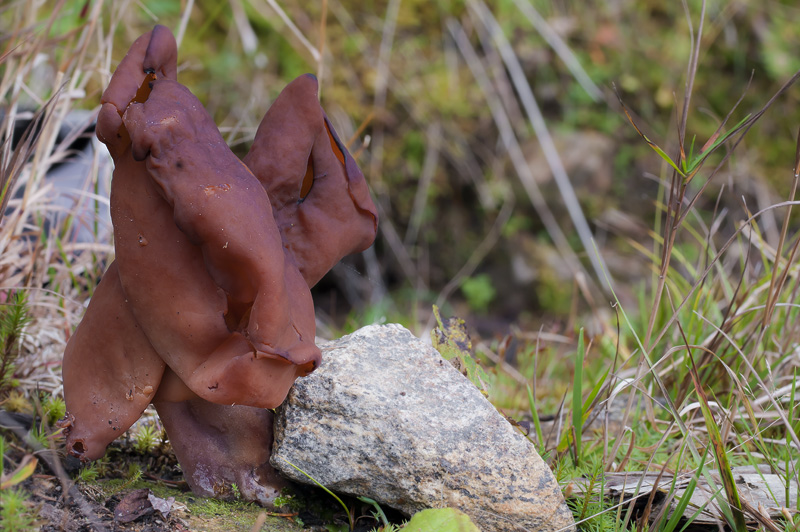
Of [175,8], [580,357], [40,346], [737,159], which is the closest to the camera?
[580,357]

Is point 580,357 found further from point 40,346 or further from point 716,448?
point 40,346

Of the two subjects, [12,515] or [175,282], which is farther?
[175,282]

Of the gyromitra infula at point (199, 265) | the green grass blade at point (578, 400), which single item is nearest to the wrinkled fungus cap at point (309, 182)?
the gyromitra infula at point (199, 265)

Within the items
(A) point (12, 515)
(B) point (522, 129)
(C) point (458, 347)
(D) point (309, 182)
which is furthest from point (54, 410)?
(B) point (522, 129)

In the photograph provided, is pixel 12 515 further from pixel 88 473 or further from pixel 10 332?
pixel 10 332

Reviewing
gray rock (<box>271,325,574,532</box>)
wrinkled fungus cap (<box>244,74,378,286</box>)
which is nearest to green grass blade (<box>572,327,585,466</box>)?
gray rock (<box>271,325,574,532</box>)

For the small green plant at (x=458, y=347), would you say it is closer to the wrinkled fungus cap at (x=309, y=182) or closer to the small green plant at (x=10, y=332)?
the wrinkled fungus cap at (x=309, y=182)

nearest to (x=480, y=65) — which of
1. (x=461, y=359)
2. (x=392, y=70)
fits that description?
(x=392, y=70)
